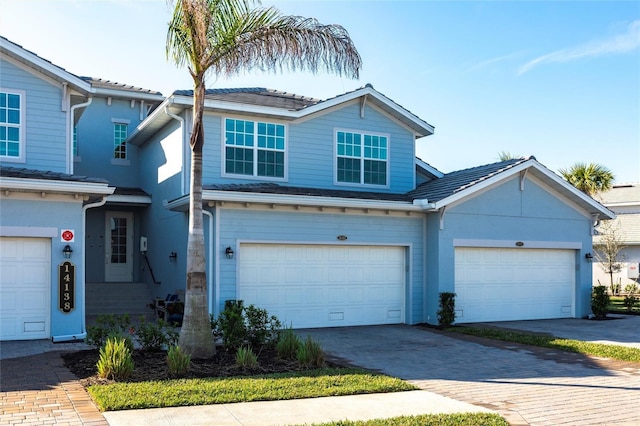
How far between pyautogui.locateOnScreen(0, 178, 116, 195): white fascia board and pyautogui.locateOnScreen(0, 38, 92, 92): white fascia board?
9.45 ft

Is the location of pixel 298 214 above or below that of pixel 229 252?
above

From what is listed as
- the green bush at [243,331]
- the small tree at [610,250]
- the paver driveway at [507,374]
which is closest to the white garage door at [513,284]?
the paver driveway at [507,374]

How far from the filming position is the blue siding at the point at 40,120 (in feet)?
47.2

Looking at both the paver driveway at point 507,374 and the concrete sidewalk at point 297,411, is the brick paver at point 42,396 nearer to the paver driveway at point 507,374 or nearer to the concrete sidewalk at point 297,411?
the concrete sidewalk at point 297,411

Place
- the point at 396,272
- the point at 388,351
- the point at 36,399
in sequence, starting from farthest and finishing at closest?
the point at 396,272 → the point at 388,351 → the point at 36,399

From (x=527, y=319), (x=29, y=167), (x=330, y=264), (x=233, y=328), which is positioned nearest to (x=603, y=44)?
(x=527, y=319)

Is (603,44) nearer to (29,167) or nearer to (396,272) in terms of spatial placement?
(396,272)

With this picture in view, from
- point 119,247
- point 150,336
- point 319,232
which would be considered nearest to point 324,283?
point 319,232

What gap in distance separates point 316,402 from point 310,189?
9.70m

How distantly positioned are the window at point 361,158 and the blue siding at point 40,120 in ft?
25.2

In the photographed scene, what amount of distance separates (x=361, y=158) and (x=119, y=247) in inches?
360

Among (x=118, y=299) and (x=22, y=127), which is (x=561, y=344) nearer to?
(x=118, y=299)

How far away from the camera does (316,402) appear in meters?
8.17

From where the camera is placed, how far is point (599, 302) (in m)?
19.4
